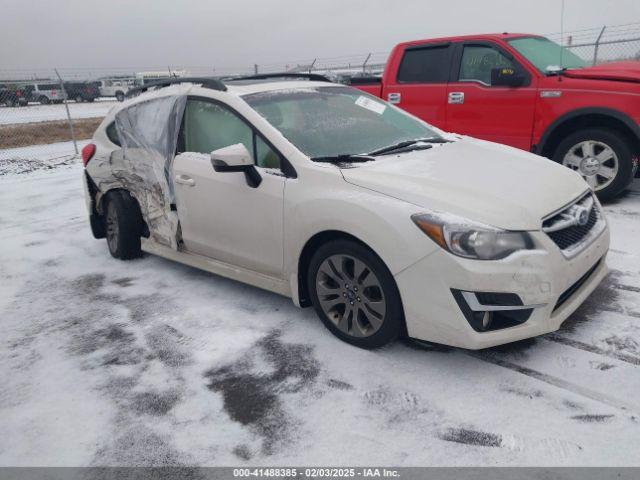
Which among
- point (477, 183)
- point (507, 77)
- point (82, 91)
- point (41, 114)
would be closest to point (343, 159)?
point (477, 183)

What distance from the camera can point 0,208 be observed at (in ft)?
23.9

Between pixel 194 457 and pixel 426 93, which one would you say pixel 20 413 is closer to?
pixel 194 457

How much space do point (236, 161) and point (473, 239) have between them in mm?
1517

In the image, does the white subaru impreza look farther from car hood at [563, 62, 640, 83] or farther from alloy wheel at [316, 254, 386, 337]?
car hood at [563, 62, 640, 83]

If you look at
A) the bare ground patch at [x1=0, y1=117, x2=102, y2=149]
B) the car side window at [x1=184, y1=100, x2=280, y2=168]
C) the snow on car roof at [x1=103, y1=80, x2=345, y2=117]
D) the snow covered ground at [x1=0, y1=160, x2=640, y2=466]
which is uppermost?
the snow on car roof at [x1=103, y1=80, x2=345, y2=117]

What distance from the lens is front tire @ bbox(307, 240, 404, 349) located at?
2807mm

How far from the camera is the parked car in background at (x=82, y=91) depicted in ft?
121

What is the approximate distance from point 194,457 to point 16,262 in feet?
12.5

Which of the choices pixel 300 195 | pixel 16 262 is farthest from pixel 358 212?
pixel 16 262

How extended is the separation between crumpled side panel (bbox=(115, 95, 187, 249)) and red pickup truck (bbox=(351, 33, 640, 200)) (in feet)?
11.7

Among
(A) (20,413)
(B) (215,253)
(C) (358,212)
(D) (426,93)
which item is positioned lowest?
(A) (20,413)

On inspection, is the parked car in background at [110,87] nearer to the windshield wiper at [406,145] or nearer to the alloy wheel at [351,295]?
the windshield wiper at [406,145]

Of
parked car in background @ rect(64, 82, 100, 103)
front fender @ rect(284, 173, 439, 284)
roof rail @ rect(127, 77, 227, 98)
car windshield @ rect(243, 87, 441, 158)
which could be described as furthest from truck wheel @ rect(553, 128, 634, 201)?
parked car in background @ rect(64, 82, 100, 103)

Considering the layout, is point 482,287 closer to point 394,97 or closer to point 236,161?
point 236,161
